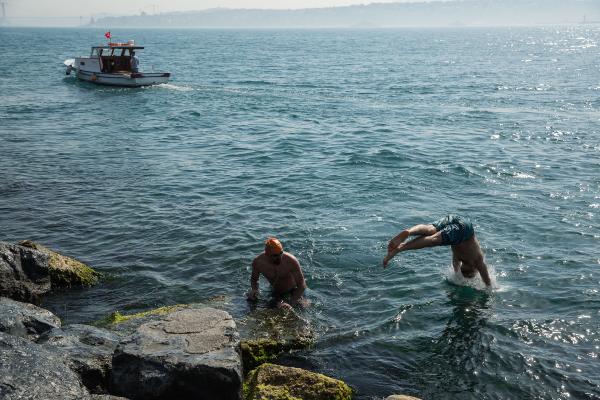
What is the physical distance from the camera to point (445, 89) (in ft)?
155

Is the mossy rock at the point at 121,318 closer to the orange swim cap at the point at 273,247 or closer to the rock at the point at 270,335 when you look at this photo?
the rock at the point at 270,335

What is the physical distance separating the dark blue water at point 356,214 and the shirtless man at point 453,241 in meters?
0.60

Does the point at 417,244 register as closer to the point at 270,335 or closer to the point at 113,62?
the point at 270,335

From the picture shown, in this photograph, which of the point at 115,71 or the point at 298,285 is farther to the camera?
the point at 115,71

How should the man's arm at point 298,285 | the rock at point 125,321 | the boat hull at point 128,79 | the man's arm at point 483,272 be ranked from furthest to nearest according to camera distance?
the boat hull at point 128,79, the man's arm at point 483,272, the man's arm at point 298,285, the rock at point 125,321

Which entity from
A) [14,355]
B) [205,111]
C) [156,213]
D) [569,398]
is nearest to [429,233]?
[569,398]

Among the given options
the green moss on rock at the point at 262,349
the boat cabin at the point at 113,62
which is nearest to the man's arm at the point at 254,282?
the green moss on rock at the point at 262,349

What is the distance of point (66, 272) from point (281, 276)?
467 cm

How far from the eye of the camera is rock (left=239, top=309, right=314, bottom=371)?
9758 mm

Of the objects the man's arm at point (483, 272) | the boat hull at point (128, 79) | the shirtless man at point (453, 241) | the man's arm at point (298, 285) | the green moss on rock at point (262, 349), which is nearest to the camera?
the green moss on rock at point (262, 349)

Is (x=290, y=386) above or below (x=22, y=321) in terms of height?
below

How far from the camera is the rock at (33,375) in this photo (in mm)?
6731

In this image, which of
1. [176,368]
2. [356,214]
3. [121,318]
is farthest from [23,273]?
[356,214]

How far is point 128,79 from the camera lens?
47125 millimetres
